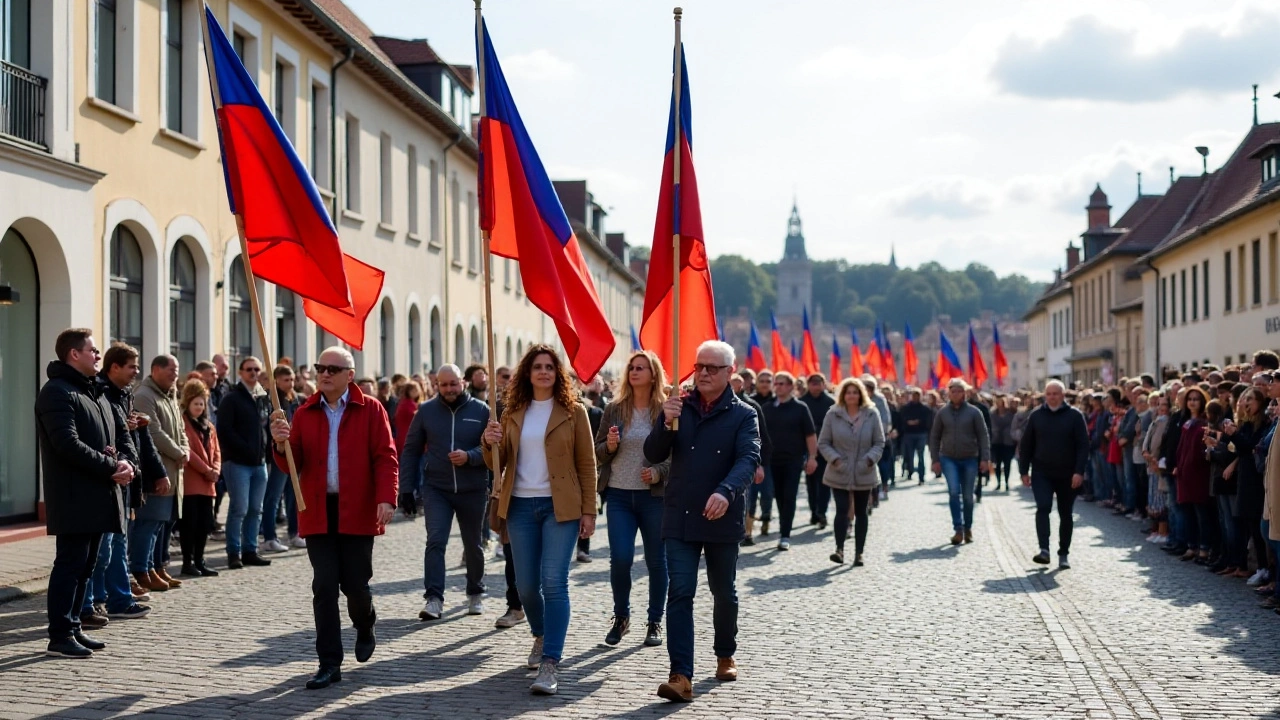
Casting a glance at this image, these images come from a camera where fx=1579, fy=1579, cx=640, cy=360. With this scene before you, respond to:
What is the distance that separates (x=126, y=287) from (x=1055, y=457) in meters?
11.3

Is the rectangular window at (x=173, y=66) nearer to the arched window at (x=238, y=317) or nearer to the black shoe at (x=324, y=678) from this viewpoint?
the arched window at (x=238, y=317)

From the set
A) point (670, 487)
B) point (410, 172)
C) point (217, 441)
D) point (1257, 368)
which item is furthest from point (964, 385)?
point (410, 172)

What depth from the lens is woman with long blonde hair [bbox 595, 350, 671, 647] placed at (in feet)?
32.9

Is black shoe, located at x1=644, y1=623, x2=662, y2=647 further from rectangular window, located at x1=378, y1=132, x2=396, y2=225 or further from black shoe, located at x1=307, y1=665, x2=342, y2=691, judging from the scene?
rectangular window, located at x1=378, y1=132, x2=396, y2=225

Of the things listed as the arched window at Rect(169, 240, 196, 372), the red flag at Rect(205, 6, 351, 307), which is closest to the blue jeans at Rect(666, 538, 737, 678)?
the red flag at Rect(205, 6, 351, 307)

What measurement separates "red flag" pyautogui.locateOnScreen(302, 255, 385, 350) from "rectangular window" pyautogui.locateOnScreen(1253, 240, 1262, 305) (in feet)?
110

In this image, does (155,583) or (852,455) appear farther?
(852,455)

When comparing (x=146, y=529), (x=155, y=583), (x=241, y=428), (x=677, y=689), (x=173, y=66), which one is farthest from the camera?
(x=173, y=66)

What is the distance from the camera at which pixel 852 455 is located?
15633 millimetres

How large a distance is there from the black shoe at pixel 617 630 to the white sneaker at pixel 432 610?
1.52 meters

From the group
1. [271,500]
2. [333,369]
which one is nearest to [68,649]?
[333,369]

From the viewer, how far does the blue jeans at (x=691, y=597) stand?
27.2ft

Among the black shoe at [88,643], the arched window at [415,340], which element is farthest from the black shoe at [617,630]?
the arched window at [415,340]

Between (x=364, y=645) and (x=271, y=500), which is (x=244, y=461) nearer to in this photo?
(x=271, y=500)
